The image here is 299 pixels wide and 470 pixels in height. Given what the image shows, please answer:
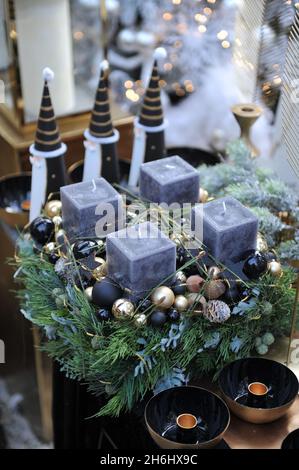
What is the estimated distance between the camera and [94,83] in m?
1.59

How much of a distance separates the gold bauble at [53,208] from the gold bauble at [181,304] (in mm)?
254

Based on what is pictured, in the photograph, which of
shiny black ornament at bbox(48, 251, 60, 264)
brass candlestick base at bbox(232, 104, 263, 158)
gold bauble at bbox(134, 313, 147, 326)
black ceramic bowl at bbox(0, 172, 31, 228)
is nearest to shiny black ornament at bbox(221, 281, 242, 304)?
gold bauble at bbox(134, 313, 147, 326)

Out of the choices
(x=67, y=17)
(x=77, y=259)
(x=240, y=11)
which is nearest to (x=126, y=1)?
(x=67, y=17)

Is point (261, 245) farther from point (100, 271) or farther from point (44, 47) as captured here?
point (44, 47)

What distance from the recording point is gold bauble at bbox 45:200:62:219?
0.96m

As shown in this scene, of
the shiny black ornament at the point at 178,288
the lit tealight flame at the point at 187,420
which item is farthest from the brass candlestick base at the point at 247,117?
the lit tealight flame at the point at 187,420

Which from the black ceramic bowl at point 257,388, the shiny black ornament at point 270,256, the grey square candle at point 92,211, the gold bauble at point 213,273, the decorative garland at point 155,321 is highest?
the grey square candle at point 92,211

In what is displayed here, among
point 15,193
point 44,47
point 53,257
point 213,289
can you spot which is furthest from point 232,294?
point 44,47

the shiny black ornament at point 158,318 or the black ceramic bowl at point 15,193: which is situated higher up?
the shiny black ornament at point 158,318

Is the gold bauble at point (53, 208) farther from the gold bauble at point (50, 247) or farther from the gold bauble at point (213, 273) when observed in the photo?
the gold bauble at point (213, 273)

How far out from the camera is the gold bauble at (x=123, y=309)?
78cm

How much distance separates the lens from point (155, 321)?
2.59ft

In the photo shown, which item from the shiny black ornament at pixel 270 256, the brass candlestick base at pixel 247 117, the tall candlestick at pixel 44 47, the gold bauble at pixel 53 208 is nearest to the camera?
the shiny black ornament at pixel 270 256

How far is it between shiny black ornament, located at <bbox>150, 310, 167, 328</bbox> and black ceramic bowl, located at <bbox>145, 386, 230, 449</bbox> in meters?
0.08
